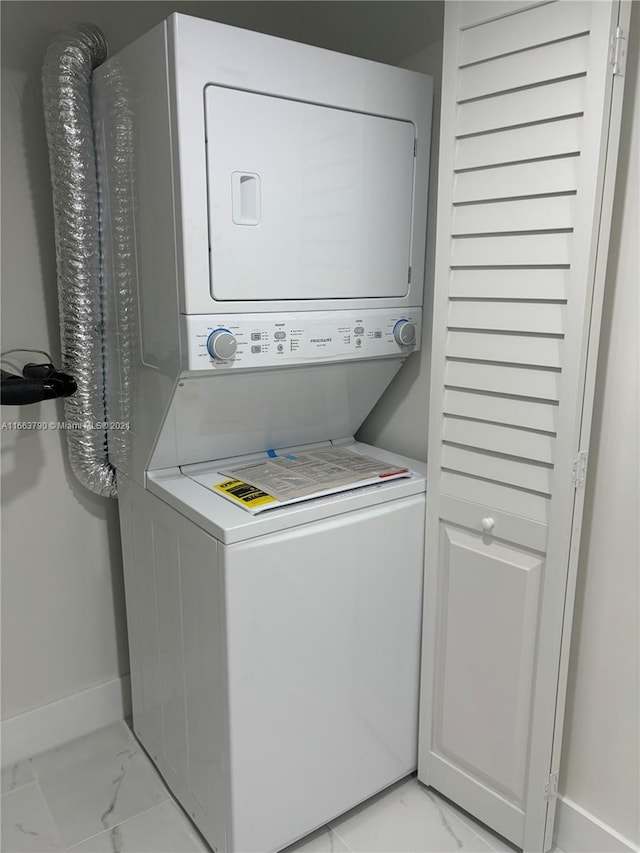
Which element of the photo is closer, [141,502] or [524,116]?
[524,116]

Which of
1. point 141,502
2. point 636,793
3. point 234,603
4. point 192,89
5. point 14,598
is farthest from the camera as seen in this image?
point 14,598

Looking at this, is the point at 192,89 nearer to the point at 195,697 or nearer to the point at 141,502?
the point at 141,502

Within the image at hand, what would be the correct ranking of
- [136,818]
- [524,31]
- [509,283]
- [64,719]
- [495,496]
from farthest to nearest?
[64,719], [136,818], [495,496], [509,283], [524,31]

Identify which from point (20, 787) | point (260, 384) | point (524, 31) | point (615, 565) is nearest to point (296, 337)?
point (260, 384)

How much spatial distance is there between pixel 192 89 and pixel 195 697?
1322mm

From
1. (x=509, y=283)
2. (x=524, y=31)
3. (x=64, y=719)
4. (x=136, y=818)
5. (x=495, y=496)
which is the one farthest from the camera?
→ (x=64, y=719)

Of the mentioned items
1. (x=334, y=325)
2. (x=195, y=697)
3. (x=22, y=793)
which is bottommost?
(x=22, y=793)

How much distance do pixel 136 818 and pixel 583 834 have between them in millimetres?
1115

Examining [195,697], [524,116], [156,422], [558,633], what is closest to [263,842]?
[195,697]

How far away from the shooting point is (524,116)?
1.35 m

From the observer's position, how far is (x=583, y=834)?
1.62 m

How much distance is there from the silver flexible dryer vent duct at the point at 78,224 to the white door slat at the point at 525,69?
85 cm

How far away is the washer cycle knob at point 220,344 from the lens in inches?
54.2

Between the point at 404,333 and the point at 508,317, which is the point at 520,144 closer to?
the point at 508,317
